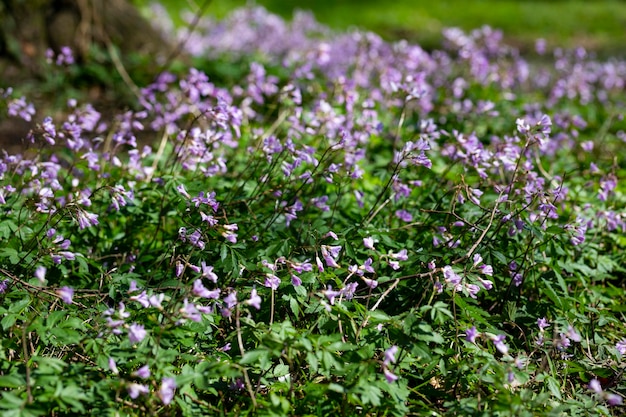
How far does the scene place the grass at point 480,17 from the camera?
16.8m

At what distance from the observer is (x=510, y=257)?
317 cm

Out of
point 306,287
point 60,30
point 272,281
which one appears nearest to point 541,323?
point 306,287

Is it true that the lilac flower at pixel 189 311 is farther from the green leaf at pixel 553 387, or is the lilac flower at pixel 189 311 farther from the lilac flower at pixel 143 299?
the green leaf at pixel 553 387

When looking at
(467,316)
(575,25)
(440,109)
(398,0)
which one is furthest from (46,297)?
(398,0)

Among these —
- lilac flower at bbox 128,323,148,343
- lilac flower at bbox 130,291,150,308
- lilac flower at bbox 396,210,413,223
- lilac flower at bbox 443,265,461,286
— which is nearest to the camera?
lilac flower at bbox 128,323,148,343

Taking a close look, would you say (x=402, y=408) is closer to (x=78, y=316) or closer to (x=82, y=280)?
(x=78, y=316)

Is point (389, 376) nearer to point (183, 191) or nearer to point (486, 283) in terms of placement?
point (486, 283)

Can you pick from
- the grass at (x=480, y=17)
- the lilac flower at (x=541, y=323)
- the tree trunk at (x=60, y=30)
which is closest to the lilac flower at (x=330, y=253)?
the lilac flower at (x=541, y=323)

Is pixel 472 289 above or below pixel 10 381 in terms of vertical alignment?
above

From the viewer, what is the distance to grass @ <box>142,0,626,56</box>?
55.0 feet

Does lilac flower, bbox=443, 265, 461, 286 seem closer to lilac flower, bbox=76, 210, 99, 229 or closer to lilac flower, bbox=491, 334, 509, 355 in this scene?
lilac flower, bbox=491, 334, 509, 355

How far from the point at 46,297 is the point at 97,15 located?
5145 millimetres

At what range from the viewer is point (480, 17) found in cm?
2086

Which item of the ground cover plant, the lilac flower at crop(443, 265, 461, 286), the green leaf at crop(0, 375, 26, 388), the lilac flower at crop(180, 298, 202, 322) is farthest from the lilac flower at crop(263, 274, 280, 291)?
the green leaf at crop(0, 375, 26, 388)
